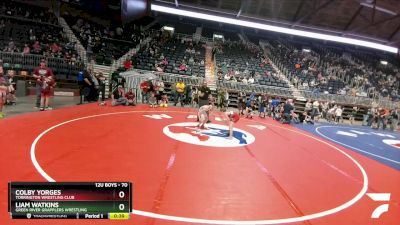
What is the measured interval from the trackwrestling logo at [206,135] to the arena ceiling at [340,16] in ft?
9.32

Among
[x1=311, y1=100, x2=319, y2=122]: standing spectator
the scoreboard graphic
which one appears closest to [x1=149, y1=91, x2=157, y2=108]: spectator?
[x1=311, y1=100, x2=319, y2=122]: standing spectator

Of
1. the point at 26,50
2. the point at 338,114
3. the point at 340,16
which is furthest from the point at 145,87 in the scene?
the point at 338,114

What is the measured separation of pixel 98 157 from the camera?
3.93 meters

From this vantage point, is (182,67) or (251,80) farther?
(251,80)

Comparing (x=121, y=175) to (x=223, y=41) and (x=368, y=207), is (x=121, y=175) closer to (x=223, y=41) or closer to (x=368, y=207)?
(x=368, y=207)

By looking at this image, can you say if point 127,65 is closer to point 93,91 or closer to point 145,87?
point 145,87

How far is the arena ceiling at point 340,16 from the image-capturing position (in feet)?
16.6

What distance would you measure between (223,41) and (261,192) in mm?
17363

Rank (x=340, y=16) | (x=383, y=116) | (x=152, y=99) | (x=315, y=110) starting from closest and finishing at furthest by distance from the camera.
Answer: (x=340, y=16), (x=152, y=99), (x=383, y=116), (x=315, y=110)

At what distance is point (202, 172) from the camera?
372 centimetres

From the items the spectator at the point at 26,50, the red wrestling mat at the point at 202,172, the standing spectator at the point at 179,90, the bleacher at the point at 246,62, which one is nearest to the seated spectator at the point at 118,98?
the standing spectator at the point at 179,90

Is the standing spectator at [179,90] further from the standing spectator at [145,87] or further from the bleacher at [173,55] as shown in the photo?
the bleacher at [173,55]

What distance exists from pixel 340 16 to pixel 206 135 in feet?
13.5

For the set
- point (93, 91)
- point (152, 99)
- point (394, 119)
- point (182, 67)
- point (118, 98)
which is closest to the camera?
point (118, 98)
